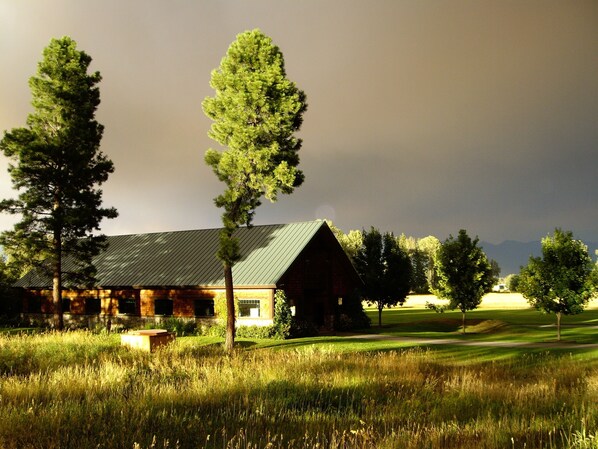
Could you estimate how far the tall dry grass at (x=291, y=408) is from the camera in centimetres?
658

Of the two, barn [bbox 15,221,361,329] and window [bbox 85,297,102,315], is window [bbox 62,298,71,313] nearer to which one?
barn [bbox 15,221,361,329]

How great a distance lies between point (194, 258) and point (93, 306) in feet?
32.8

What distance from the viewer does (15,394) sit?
8945 millimetres

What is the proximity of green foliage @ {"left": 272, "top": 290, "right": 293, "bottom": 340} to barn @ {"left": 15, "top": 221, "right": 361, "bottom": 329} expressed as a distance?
45cm

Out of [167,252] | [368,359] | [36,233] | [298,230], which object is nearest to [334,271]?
[298,230]

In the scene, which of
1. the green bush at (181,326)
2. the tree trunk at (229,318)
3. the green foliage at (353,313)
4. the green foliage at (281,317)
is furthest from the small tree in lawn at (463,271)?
the green bush at (181,326)

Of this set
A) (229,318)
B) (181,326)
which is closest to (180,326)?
(181,326)

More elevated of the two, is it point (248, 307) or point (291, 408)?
point (248, 307)

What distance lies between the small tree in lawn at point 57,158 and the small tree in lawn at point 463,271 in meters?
26.0

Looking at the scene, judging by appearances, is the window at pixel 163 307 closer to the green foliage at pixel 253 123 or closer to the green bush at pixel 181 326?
the green bush at pixel 181 326

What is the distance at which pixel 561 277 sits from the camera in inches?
1203

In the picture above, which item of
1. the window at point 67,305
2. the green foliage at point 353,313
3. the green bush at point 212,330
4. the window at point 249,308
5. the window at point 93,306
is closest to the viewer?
the window at point 249,308

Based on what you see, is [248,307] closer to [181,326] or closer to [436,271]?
[181,326]

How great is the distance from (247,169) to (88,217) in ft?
52.6
